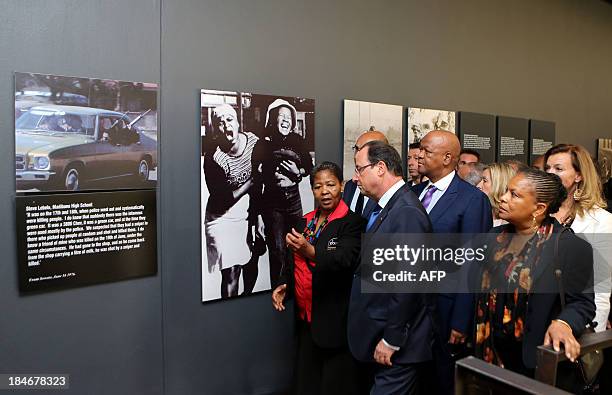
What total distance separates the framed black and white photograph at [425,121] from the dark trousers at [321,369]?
2329 mm

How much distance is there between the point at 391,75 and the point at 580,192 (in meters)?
2.16

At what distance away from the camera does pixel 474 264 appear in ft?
9.61

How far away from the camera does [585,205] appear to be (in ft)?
9.34

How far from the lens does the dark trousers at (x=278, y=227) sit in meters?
3.80

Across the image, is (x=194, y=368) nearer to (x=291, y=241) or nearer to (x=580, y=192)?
(x=291, y=241)

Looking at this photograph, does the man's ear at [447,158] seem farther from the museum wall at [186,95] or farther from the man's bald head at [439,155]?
the museum wall at [186,95]

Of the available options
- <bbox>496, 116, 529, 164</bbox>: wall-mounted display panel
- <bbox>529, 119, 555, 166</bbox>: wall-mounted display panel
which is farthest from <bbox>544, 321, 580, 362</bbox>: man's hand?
<bbox>529, 119, 555, 166</bbox>: wall-mounted display panel

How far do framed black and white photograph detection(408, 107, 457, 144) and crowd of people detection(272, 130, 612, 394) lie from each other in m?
1.17

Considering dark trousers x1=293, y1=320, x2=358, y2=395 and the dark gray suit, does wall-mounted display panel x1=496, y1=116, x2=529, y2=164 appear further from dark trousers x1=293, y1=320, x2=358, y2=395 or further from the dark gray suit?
dark trousers x1=293, y1=320, x2=358, y2=395

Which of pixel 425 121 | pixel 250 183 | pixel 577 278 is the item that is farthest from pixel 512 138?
pixel 577 278

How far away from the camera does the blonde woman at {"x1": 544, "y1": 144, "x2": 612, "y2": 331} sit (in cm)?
256

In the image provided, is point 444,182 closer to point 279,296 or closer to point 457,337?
point 457,337

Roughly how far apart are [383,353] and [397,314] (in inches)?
9.0

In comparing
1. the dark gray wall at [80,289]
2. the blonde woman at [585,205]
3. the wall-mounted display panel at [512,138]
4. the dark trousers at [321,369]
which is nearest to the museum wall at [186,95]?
the dark gray wall at [80,289]
